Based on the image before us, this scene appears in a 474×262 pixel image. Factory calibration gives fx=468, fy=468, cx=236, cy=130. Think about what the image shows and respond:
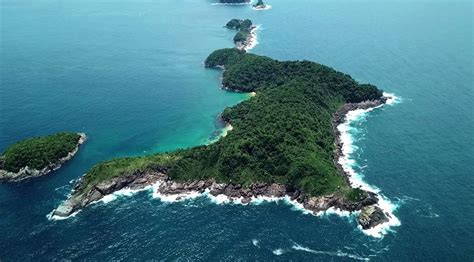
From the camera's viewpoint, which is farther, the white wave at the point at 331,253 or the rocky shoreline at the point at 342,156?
the rocky shoreline at the point at 342,156

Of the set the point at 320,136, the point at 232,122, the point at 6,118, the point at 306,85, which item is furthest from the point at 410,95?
the point at 6,118

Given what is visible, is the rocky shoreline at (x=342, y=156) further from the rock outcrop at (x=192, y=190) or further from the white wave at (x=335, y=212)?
the white wave at (x=335, y=212)

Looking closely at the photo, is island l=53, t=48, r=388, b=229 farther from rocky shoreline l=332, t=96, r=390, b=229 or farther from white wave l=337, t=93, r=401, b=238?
white wave l=337, t=93, r=401, b=238

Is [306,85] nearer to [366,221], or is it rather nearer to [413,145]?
[413,145]

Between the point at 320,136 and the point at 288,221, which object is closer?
the point at 288,221

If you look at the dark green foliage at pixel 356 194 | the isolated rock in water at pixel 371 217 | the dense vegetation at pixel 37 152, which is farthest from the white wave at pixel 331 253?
the dense vegetation at pixel 37 152

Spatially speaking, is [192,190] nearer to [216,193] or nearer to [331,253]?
[216,193]
